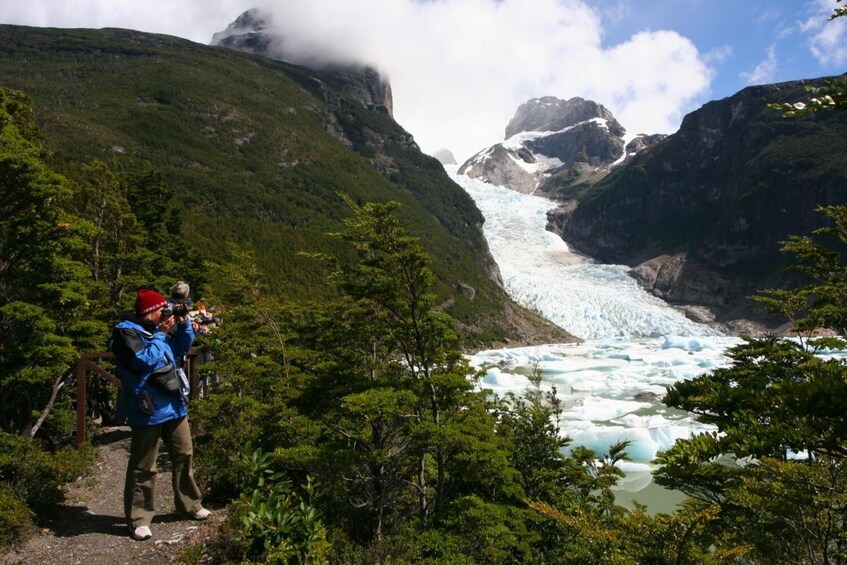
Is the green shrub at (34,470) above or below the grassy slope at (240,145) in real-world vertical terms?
below

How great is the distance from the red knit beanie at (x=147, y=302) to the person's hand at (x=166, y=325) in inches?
5.5

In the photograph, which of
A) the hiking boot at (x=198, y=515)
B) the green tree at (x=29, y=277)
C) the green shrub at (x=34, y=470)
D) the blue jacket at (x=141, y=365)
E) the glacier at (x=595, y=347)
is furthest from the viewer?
the glacier at (x=595, y=347)

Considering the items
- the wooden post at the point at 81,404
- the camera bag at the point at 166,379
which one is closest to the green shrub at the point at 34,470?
the wooden post at the point at 81,404

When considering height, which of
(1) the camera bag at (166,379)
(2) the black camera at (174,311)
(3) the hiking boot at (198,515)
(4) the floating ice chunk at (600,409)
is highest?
(2) the black camera at (174,311)

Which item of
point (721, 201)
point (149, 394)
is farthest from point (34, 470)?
point (721, 201)

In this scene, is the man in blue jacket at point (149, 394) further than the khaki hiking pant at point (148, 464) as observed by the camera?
No

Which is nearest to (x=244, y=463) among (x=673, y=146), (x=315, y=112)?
(x=315, y=112)

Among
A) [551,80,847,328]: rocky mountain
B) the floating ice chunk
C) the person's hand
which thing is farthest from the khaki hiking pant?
[551,80,847,328]: rocky mountain

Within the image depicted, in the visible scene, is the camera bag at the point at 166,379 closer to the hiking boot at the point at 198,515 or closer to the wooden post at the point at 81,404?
the hiking boot at the point at 198,515

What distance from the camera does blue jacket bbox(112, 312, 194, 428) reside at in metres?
3.73

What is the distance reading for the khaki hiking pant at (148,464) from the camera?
3982mm

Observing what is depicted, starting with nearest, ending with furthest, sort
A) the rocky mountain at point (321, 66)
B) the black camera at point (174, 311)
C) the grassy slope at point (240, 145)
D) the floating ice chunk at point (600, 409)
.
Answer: the black camera at point (174, 311)
the floating ice chunk at point (600, 409)
the grassy slope at point (240, 145)
the rocky mountain at point (321, 66)

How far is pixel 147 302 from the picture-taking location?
3.99 meters

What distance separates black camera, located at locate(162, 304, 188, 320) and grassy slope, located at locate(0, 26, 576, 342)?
34.3 meters
